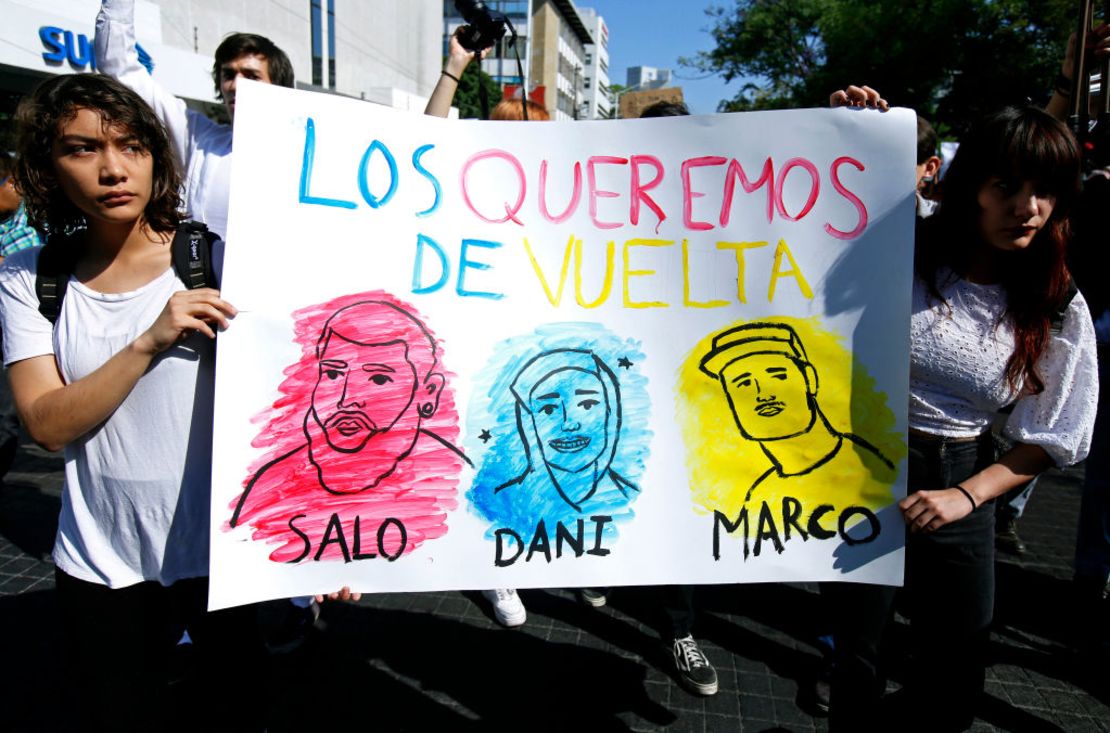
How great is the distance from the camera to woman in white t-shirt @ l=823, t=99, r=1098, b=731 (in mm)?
1704

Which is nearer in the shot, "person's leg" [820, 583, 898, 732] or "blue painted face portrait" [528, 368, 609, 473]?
"blue painted face portrait" [528, 368, 609, 473]

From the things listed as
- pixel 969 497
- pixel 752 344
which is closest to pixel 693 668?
pixel 969 497

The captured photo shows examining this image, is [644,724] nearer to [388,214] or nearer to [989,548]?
[989,548]

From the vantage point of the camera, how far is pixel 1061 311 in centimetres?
174

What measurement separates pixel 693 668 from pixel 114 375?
219cm

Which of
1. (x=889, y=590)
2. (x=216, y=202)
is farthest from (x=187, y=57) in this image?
(x=889, y=590)

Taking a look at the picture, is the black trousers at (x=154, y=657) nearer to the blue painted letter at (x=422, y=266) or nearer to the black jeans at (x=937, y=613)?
the blue painted letter at (x=422, y=266)

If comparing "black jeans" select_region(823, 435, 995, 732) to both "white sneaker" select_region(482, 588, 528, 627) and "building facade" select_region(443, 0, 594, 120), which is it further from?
"building facade" select_region(443, 0, 594, 120)

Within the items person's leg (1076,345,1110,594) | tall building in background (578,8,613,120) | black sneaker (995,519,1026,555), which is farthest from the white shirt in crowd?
tall building in background (578,8,613,120)

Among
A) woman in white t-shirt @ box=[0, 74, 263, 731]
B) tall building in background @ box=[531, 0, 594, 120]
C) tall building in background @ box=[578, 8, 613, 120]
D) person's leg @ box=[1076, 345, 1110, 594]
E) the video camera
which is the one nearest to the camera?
woman in white t-shirt @ box=[0, 74, 263, 731]

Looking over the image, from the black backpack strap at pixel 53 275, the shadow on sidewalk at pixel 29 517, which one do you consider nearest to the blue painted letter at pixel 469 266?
the black backpack strap at pixel 53 275

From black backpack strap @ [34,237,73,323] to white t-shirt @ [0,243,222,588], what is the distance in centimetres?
1

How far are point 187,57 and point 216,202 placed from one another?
12.6m

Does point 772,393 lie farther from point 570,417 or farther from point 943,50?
point 943,50
